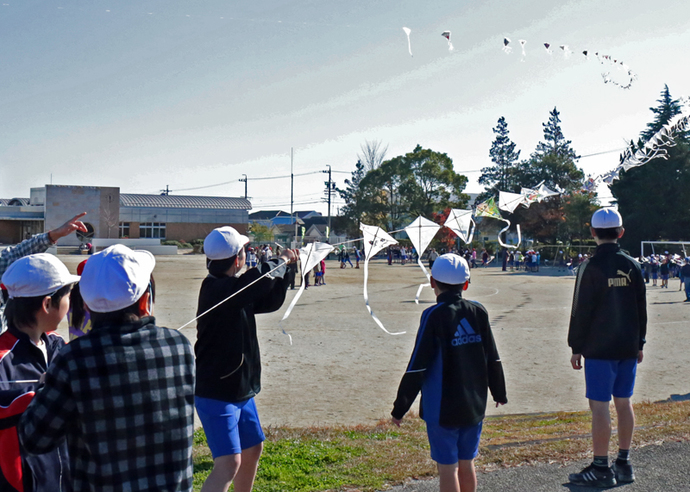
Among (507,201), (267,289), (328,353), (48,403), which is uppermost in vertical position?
(507,201)

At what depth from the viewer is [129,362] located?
77.4 inches

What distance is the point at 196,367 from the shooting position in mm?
3271

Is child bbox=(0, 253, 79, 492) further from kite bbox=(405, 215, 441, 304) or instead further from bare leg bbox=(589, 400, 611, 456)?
bare leg bbox=(589, 400, 611, 456)

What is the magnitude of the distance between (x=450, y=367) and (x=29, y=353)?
6.80ft

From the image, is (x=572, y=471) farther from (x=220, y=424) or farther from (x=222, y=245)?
(x=222, y=245)

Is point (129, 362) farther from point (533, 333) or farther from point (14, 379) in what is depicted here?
point (533, 333)

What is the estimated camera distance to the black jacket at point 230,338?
3.15 metres

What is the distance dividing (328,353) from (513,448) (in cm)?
567

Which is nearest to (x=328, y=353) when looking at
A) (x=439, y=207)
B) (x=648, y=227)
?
(x=439, y=207)

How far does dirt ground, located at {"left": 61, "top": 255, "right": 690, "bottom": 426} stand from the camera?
7.02 m

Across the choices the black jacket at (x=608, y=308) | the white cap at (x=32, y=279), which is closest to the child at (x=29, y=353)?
the white cap at (x=32, y=279)

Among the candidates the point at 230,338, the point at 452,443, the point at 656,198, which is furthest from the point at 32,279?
the point at 656,198

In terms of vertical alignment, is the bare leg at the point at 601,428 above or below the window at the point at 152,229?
below

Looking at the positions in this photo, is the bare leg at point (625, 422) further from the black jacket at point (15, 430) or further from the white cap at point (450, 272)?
the black jacket at point (15, 430)
